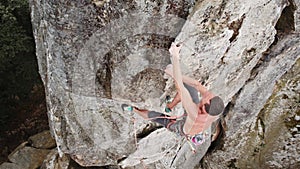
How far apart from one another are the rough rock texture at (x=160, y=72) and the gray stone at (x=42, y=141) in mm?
4236

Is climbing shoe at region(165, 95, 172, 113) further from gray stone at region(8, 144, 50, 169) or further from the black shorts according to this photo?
gray stone at region(8, 144, 50, 169)

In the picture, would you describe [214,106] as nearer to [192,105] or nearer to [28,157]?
[192,105]

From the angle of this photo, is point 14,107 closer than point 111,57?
No

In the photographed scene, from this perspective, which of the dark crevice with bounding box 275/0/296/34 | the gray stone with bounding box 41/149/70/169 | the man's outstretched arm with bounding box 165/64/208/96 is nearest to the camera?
the man's outstretched arm with bounding box 165/64/208/96

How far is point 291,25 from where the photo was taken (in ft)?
19.9

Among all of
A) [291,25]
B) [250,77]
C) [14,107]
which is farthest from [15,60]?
[291,25]

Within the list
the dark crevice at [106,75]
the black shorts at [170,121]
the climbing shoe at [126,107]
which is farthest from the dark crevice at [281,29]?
the dark crevice at [106,75]

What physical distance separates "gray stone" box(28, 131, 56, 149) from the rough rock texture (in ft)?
13.9

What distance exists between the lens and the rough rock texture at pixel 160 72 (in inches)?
221

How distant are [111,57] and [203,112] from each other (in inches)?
76.9

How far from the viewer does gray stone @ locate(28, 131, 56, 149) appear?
11.6 metres

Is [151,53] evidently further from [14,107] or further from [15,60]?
[14,107]

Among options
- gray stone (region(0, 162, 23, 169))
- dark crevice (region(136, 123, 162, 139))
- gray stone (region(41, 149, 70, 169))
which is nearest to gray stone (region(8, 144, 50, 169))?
gray stone (region(0, 162, 23, 169))

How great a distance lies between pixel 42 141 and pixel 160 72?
268 inches
